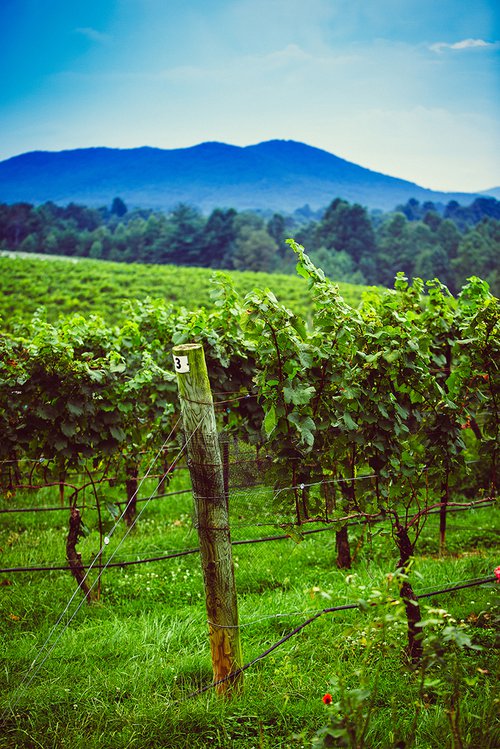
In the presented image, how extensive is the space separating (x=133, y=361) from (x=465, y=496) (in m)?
4.71

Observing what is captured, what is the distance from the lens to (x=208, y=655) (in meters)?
3.96

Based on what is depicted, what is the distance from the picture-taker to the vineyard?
3146mm

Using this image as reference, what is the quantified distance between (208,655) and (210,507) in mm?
1220

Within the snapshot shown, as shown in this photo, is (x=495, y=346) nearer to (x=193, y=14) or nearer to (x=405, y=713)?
(x=405, y=713)

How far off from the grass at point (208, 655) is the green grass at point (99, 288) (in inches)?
703

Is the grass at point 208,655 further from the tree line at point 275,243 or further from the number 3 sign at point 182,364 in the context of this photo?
the tree line at point 275,243

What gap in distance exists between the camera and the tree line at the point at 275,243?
220ft

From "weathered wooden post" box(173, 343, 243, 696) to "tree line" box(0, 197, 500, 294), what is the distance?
2540 inches

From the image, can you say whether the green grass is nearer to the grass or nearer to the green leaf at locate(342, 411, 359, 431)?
the grass

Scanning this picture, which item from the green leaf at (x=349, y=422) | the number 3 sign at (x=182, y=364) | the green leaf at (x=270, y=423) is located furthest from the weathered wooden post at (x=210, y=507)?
the green leaf at (x=349, y=422)

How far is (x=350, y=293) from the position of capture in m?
34.6

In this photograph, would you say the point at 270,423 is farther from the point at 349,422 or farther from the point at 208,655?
the point at 208,655

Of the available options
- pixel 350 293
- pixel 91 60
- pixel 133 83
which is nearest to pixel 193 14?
pixel 91 60

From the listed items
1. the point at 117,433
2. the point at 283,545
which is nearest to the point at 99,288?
the point at 283,545
